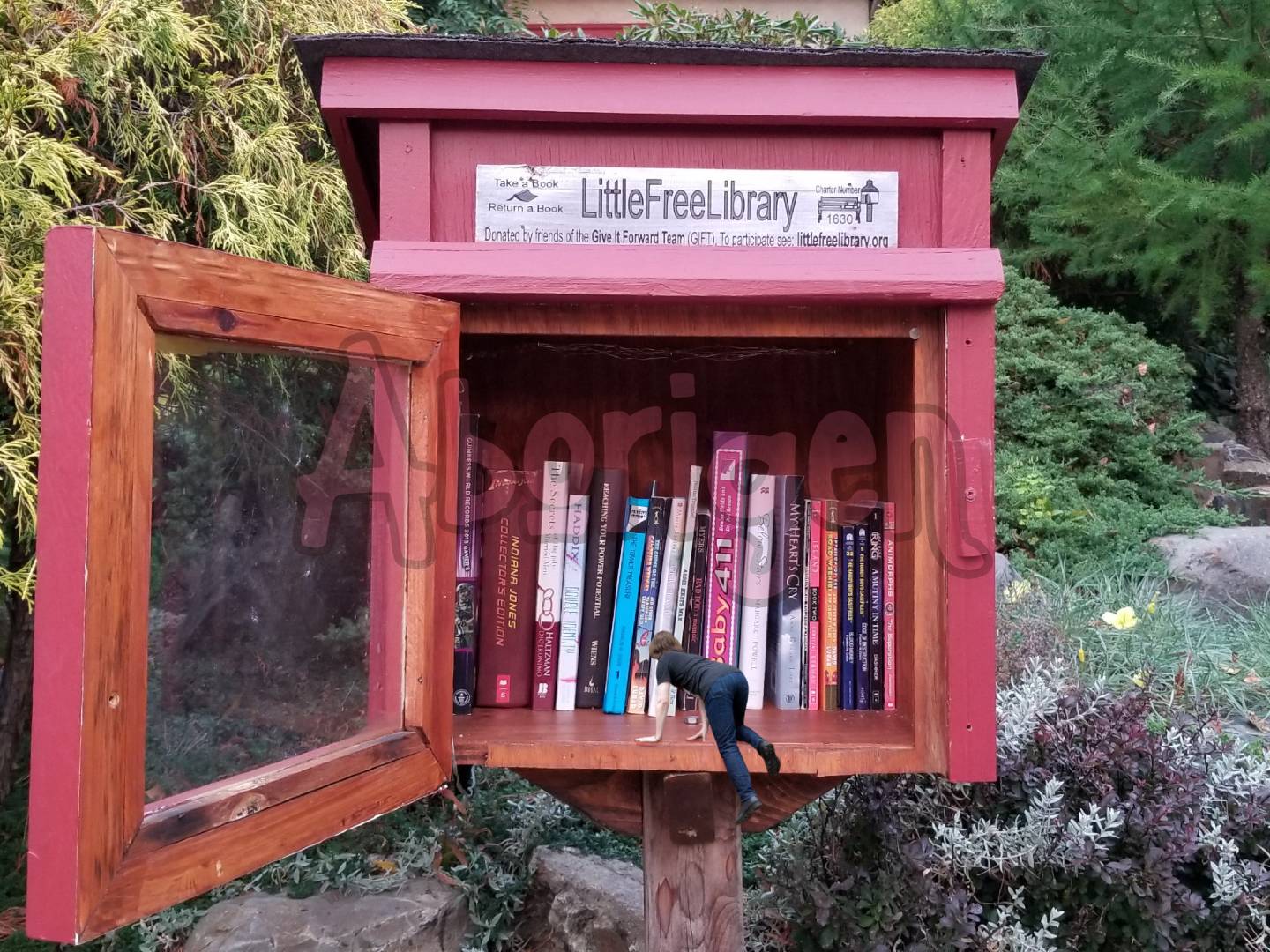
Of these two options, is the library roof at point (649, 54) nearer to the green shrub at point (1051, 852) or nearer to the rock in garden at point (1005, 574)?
the green shrub at point (1051, 852)

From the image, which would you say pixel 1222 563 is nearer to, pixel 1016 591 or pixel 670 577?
pixel 1016 591

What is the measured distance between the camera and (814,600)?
1818 millimetres

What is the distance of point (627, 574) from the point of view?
1.81 m

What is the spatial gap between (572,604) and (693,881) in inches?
21.1

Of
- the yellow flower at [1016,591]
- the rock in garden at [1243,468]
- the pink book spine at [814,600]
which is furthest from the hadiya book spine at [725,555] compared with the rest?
the rock in garden at [1243,468]

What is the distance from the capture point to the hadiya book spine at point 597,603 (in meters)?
1.82

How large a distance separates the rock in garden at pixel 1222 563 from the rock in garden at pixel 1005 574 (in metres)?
0.87

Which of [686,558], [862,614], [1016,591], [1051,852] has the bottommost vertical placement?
[1051,852]

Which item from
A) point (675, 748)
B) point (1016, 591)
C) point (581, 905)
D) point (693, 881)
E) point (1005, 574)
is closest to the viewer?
point (675, 748)

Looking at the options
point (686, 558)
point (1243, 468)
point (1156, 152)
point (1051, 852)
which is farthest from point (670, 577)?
point (1156, 152)

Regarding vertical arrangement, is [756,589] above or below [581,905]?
above

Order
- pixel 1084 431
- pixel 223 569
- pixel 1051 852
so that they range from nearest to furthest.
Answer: pixel 223 569, pixel 1051 852, pixel 1084 431

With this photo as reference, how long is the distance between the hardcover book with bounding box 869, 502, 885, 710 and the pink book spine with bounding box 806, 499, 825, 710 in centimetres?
9

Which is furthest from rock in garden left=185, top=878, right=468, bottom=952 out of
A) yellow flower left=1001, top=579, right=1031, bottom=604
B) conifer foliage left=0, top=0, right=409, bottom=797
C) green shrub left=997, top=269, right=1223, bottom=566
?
green shrub left=997, top=269, right=1223, bottom=566
